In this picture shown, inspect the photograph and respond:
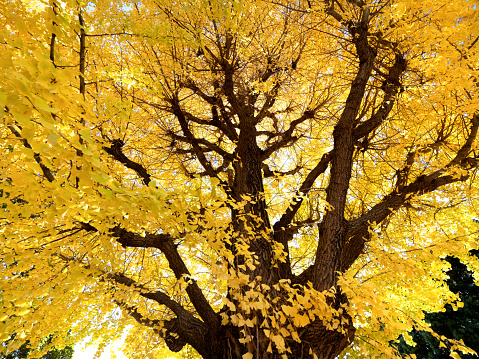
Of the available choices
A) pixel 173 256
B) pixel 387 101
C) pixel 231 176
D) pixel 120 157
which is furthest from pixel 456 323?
pixel 120 157

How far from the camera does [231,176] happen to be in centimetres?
494

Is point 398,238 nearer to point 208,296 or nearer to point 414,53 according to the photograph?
point 414,53

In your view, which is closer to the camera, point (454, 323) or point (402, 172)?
point (402, 172)

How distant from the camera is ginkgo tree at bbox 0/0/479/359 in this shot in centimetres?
203

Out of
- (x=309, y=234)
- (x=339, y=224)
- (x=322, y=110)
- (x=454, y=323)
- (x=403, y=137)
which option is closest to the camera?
(x=339, y=224)

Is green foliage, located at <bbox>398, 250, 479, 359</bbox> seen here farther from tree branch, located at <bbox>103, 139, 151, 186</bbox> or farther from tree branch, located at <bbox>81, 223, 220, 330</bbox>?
tree branch, located at <bbox>103, 139, 151, 186</bbox>

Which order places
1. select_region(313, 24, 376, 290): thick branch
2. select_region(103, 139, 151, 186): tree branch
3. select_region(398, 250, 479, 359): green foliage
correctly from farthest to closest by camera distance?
select_region(398, 250, 479, 359): green foliage → select_region(103, 139, 151, 186): tree branch → select_region(313, 24, 376, 290): thick branch

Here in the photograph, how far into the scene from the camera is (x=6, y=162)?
374 cm

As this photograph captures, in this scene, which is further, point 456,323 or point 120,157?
point 456,323

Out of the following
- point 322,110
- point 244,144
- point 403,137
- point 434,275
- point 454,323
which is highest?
point 322,110

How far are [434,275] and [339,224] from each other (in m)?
4.43

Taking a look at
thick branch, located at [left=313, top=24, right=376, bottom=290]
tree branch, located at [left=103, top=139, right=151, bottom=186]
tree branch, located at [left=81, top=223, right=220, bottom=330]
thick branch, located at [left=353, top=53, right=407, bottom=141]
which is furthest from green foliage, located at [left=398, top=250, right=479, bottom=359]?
tree branch, located at [left=103, top=139, right=151, bottom=186]

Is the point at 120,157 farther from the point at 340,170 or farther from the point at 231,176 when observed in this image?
the point at 340,170

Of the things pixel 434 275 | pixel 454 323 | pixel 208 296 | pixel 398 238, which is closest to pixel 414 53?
pixel 398 238
